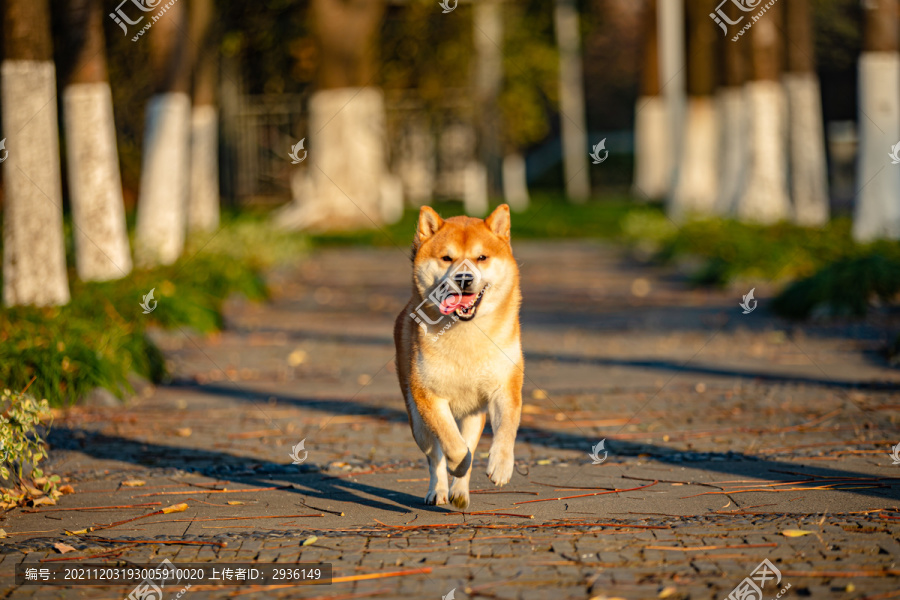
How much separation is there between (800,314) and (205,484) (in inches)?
297

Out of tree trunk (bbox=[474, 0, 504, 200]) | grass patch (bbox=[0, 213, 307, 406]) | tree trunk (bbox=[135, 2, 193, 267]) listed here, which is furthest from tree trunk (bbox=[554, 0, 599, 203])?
grass patch (bbox=[0, 213, 307, 406])

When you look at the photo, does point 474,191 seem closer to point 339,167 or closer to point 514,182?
point 514,182

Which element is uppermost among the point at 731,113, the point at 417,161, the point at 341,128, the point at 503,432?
the point at 341,128

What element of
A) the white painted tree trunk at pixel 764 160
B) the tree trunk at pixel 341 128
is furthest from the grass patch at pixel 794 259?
the tree trunk at pixel 341 128

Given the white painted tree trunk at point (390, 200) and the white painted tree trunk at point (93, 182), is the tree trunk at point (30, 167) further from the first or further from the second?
the white painted tree trunk at point (390, 200)

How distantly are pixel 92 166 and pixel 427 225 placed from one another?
22.2 ft

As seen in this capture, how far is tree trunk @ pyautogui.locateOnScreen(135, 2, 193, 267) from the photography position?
548 inches

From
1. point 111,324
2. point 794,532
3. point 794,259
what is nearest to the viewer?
point 794,532

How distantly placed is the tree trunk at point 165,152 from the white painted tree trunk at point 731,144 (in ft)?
29.7

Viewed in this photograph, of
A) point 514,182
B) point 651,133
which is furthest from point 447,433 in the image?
point 651,133

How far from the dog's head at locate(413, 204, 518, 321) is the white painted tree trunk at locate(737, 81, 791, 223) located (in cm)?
1182

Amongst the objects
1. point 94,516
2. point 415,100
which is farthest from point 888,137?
point 415,100

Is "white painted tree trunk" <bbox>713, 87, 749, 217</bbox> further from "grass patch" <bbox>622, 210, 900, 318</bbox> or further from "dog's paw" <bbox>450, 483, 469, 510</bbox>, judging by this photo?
"dog's paw" <bbox>450, 483, 469, 510</bbox>

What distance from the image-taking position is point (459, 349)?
5.51 metres
